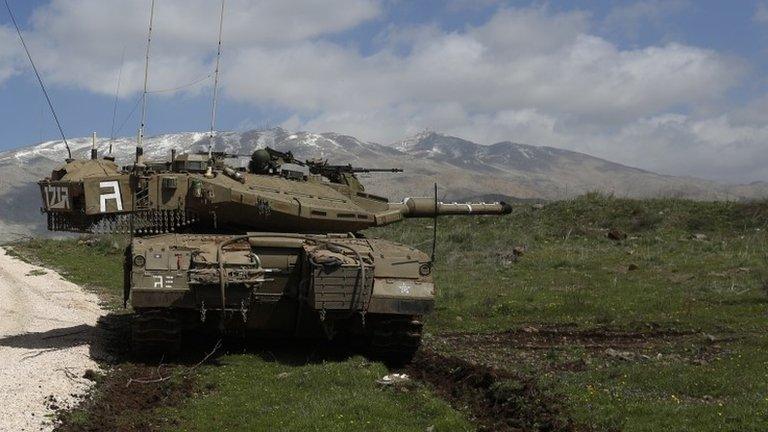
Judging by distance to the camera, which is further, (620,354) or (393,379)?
(620,354)

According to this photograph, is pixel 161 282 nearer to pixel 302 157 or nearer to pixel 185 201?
pixel 185 201

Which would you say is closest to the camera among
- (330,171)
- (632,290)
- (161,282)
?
(161,282)

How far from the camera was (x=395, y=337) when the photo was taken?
14.9 m

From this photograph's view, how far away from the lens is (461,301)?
2317 cm

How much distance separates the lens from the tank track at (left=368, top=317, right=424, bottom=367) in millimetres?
14820

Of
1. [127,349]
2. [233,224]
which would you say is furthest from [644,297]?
[127,349]

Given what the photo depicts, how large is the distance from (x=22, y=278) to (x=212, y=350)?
1676 centimetres

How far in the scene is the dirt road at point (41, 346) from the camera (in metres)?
10.9

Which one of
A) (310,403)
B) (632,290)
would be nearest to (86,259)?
(632,290)

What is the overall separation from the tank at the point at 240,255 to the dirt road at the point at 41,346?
1442 mm

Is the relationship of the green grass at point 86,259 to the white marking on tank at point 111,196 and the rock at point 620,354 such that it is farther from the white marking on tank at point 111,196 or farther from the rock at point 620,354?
the rock at point 620,354

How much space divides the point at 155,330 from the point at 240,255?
65.9 inches

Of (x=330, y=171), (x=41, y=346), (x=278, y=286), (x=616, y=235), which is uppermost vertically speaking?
(x=330, y=171)

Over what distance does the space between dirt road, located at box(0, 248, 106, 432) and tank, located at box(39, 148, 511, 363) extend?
1.44 m
